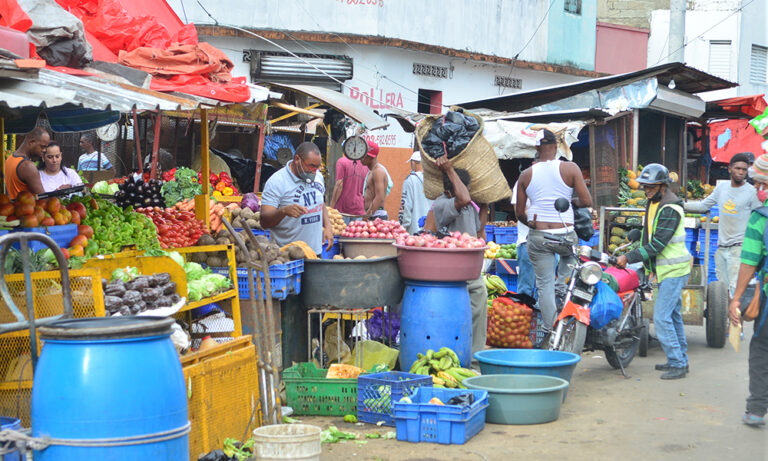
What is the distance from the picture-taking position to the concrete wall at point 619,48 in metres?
29.0

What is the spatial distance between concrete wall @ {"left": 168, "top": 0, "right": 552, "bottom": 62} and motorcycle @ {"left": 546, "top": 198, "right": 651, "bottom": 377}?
42.4 ft

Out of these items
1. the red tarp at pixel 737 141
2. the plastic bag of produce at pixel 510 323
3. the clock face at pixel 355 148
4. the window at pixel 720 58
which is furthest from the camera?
the window at pixel 720 58

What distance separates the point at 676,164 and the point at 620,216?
996 cm

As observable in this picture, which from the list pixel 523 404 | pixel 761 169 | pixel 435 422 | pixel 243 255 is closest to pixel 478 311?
pixel 523 404

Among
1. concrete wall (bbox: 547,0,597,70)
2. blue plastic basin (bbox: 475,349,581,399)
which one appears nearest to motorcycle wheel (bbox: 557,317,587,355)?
blue plastic basin (bbox: 475,349,581,399)

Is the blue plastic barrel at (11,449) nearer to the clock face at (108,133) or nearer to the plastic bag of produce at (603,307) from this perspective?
the plastic bag of produce at (603,307)

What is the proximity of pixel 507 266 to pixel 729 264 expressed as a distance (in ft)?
9.41

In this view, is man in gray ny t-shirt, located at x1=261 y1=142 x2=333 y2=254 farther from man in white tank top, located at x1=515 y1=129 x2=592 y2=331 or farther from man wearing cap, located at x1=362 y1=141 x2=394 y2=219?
man wearing cap, located at x1=362 y1=141 x2=394 y2=219

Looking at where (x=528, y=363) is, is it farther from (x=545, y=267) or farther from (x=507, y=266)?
(x=507, y=266)

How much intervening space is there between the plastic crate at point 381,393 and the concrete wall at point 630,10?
29.6 metres

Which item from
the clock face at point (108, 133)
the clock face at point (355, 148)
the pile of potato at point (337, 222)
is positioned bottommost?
the pile of potato at point (337, 222)

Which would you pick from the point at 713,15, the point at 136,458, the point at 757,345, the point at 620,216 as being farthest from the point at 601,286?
the point at 713,15

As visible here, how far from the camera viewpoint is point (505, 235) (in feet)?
47.1

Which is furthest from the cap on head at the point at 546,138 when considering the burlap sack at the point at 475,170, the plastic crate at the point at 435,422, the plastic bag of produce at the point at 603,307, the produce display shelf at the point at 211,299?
the produce display shelf at the point at 211,299
